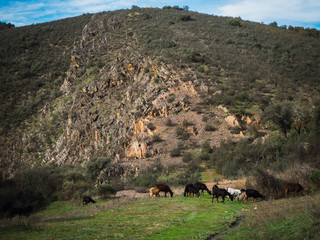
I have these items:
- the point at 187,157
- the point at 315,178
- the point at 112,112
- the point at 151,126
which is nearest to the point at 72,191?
the point at 187,157

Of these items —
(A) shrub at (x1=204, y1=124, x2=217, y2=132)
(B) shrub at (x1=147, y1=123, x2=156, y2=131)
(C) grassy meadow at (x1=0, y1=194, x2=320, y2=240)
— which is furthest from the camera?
(B) shrub at (x1=147, y1=123, x2=156, y2=131)

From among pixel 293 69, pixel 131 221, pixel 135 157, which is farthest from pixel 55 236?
pixel 293 69

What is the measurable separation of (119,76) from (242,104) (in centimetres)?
2379

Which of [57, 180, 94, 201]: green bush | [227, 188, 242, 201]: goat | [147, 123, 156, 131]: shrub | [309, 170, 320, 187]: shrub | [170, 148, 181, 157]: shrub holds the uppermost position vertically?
[147, 123, 156, 131]: shrub

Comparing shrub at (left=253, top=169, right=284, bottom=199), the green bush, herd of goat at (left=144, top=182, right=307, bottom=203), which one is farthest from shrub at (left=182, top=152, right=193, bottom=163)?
shrub at (left=253, top=169, right=284, bottom=199)

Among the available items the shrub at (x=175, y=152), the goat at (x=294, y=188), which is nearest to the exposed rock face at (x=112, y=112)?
the shrub at (x=175, y=152)

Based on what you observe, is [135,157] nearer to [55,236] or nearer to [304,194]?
[304,194]

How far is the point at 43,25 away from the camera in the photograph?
87062 millimetres

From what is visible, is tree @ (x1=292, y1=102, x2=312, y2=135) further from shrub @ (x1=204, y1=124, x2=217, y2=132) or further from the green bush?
the green bush

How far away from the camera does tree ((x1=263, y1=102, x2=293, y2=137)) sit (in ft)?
90.6

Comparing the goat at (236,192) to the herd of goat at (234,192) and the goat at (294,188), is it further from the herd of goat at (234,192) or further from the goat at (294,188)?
the goat at (294,188)

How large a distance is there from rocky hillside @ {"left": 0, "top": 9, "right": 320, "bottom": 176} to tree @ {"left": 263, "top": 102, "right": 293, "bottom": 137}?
4.56m

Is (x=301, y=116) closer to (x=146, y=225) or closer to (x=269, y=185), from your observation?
(x=269, y=185)

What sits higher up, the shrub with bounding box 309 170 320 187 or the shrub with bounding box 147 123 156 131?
the shrub with bounding box 147 123 156 131
